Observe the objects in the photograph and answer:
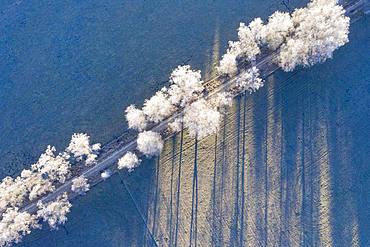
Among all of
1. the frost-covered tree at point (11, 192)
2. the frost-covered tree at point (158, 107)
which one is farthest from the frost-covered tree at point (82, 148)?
the frost-covered tree at point (158, 107)

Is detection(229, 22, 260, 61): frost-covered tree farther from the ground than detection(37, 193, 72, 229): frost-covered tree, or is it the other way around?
detection(229, 22, 260, 61): frost-covered tree

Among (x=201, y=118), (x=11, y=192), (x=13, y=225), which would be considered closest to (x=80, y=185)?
(x=11, y=192)

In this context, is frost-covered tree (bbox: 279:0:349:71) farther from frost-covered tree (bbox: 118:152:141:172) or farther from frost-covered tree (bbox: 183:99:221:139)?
frost-covered tree (bbox: 118:152:141:172)

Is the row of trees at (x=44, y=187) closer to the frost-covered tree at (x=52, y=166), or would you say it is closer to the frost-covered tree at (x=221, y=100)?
the frost-covered tree at (x=52, y=166)

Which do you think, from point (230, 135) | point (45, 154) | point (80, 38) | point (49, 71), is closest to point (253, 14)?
point (230, 135)

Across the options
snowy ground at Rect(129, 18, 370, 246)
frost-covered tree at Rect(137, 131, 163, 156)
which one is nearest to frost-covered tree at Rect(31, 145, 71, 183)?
A: frost-covered tree at Rect(137, 131, 163, 156)

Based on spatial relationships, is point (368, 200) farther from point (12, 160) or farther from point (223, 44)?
point (12, 160)
